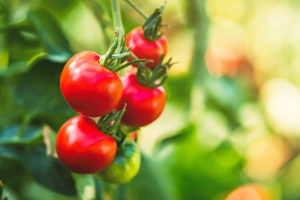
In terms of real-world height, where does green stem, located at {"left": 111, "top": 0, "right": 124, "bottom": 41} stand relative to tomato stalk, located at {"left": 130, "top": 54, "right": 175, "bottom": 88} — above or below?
above

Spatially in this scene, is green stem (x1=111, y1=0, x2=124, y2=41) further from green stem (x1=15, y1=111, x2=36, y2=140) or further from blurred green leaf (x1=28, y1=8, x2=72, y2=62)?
green stem (x1=15, y1=111, x2=36, y2=140)

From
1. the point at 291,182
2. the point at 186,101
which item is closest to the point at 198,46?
the point at 186,101

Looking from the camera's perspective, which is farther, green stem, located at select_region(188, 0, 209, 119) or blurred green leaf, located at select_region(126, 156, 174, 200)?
green stem, located at select_region(188, 0, 209, 119)

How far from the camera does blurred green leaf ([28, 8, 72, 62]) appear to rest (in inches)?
25.7

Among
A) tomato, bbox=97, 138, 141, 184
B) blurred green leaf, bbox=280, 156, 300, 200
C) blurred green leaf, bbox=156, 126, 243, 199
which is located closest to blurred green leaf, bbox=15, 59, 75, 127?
tomato, bbox=97, 138, 141, 184

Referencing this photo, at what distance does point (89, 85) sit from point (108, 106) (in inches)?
1.3

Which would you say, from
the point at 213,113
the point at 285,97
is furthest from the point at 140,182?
the point at 285,97

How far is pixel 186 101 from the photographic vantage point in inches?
47.6

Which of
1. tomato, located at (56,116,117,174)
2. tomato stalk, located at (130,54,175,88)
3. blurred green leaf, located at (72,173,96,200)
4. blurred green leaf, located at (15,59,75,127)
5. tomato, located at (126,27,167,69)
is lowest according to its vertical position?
blurred green leaf, located at (72,173,96,200)

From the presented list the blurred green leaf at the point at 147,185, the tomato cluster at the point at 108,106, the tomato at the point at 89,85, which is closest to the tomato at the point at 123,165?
the tomato cluster at the point at 108,106

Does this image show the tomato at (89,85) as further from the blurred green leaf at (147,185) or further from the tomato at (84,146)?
the blurred green leaf at (147,185)

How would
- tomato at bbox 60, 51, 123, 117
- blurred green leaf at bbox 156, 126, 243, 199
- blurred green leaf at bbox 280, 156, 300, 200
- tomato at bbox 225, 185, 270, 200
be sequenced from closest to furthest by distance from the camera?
tomato at bbox 60, 51, 123, 117 → blurred green leaf at bbox 156, 126, 243, 199 → tomato at bbox 225, 185, 270, 200 → blurred green leaf at bbox 280, 156, 300, 200

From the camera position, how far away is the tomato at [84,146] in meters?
0.48

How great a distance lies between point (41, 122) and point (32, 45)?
145 mm
